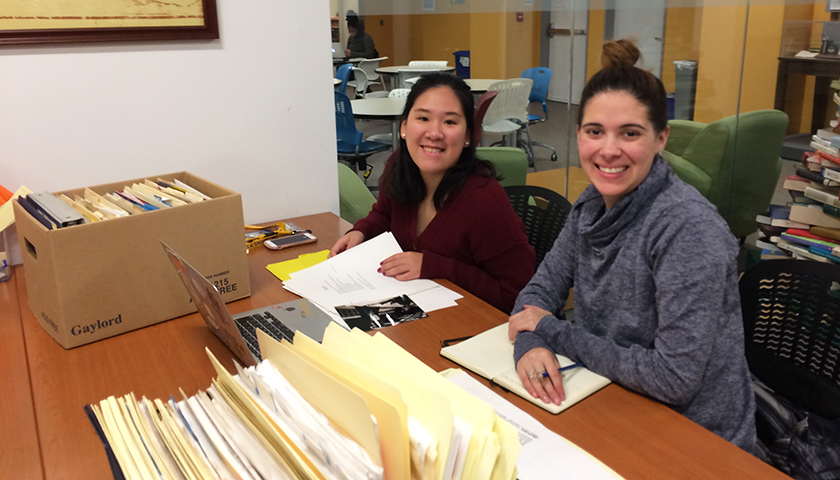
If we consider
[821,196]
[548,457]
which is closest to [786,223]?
[821,196]

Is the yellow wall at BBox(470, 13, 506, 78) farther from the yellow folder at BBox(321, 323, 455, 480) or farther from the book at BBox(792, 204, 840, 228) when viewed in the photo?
the yellow folder at BBox(321, 323, 455, 480)

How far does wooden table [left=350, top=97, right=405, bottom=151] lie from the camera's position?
465cm

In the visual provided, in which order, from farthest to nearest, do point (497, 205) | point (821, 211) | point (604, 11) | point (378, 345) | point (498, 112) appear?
point (498, 112), point (604, 11), point (821, 211), point (497, 205), point (378, 345)

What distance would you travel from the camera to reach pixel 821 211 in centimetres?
267

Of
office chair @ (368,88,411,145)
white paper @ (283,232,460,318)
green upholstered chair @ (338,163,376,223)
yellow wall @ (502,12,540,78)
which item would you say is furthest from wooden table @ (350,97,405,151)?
white paper @ (283,232,460,318)

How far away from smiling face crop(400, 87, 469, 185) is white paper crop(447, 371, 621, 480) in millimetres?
992

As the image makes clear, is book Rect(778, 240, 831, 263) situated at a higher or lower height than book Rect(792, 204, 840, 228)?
lower

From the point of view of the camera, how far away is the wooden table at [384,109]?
4.65 m

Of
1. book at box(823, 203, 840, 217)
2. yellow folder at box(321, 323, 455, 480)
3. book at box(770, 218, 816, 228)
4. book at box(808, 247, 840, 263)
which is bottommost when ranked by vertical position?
Result: book at box(808, 247, 840, 263)

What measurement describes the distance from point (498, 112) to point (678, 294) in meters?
3.73

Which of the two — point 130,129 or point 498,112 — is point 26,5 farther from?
point 498,112

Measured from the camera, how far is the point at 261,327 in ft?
4.36

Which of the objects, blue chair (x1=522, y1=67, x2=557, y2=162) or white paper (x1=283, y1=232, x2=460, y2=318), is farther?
blue chair (x1=522, y1=67, x2=557, y2=162)

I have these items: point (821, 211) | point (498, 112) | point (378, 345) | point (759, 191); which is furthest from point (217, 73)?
point (498, 112)
